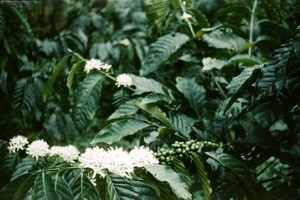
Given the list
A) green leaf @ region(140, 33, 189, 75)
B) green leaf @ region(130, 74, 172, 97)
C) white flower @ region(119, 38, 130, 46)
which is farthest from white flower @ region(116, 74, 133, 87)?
white flower @ region(119, 38, 130, 46)

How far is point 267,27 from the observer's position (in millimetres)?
1679

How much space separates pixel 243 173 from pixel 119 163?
0.38m

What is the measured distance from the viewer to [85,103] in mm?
1258

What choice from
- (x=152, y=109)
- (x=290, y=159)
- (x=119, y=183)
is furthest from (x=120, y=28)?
(x=119, y=183)

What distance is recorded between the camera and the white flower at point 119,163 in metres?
0.84

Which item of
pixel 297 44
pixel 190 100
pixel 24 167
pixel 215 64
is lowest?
pixel 24 167

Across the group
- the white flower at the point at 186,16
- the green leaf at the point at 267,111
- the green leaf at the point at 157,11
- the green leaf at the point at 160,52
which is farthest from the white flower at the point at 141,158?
the green leaf at the point at 157,11

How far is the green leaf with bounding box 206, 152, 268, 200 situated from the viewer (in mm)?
983

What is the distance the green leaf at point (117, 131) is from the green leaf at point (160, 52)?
1.21 ft

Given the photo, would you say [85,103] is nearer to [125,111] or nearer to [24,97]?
[125,111]

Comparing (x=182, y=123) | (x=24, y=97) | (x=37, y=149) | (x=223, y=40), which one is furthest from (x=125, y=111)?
(x=24, y=97)

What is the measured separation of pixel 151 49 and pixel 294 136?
2.26ft

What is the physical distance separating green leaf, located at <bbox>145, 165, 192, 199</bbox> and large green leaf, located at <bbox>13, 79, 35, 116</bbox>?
999 mm

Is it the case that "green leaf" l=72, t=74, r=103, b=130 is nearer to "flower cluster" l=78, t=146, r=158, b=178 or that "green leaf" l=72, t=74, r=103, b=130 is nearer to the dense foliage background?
the dense foliage background
